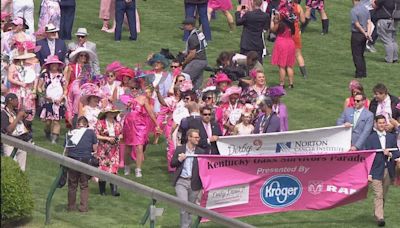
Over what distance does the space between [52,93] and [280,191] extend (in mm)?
5114

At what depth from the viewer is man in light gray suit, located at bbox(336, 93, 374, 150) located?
19.6 meters

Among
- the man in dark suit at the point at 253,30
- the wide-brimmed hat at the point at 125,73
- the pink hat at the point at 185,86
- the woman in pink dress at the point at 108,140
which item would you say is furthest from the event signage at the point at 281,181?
the man in dark suit at the point at 253,30

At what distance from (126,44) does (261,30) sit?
403 cm

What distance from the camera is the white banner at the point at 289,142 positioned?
62.6 feet

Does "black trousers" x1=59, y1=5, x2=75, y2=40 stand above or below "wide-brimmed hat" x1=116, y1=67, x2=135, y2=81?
below

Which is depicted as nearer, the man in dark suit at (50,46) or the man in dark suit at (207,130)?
the man in dark suit at (207,130)

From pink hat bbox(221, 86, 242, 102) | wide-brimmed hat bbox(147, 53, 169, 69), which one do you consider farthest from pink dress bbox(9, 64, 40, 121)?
pink hat bbox(221, 86, 242, 102)

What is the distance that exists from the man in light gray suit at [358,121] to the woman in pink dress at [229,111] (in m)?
1.72

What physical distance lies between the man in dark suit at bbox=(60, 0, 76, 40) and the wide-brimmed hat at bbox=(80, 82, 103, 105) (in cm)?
777

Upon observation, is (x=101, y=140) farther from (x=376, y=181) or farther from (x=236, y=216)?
(x=376, y=181)

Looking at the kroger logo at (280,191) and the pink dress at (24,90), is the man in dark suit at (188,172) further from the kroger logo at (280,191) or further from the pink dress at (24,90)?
the pink dress at (24,90)

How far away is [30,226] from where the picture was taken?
575 inches

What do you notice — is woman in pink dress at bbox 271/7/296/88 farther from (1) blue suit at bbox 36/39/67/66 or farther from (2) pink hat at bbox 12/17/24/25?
(2) pink hat at bbox 12/17/24/25

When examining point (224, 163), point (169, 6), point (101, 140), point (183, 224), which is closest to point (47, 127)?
point (101, 140)
